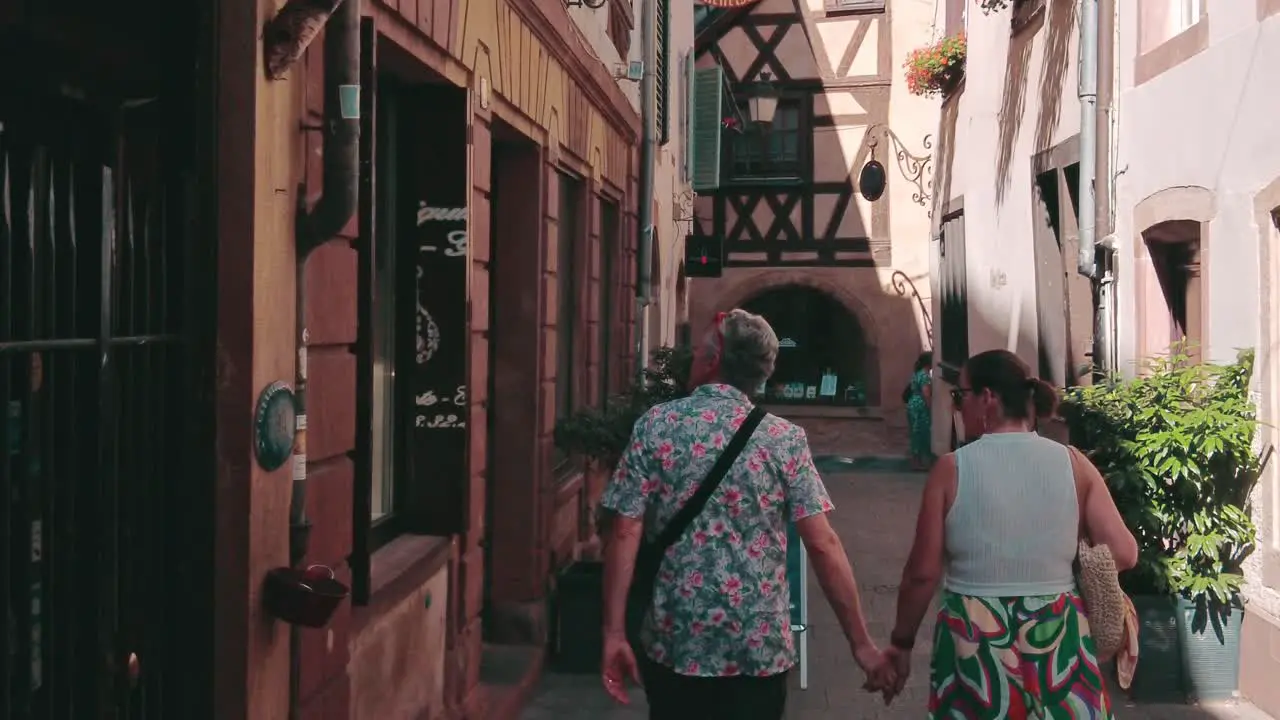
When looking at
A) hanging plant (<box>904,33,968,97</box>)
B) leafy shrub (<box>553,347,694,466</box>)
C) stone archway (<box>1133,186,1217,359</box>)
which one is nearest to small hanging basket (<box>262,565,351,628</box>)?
leafy shrub (<box>553,347,694,466</box>)

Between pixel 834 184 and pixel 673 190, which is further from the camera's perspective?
pixel 834 184

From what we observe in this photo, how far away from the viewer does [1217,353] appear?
20.3ft

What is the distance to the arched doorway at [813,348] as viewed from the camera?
67.3 ft

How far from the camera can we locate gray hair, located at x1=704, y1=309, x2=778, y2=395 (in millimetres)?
3221

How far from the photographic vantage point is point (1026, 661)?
10.6 ft

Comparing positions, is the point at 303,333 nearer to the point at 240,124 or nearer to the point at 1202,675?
the point at 240,124

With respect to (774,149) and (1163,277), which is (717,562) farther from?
(774,149)

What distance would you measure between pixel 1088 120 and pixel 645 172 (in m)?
3.69

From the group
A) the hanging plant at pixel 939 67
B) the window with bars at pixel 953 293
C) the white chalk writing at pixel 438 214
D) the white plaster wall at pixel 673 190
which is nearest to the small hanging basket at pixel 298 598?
the white chalk writing at pixel 438 214

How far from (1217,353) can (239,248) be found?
4.89 meters

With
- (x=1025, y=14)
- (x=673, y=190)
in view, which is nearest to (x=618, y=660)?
(x=1025, y=14)

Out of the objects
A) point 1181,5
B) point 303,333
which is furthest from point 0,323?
point 1181,5

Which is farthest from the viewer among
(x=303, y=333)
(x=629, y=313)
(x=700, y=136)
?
(x=700, y=136)

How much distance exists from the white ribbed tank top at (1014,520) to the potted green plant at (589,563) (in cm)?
285
